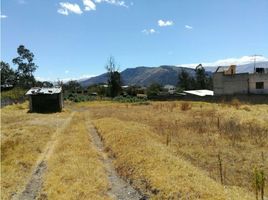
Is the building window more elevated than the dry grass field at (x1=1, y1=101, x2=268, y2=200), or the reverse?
the building window

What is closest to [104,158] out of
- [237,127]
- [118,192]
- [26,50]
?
[118,192]

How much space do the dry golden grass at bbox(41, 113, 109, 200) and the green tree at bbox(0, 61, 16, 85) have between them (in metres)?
107

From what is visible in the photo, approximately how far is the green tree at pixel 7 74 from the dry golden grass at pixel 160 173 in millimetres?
109045

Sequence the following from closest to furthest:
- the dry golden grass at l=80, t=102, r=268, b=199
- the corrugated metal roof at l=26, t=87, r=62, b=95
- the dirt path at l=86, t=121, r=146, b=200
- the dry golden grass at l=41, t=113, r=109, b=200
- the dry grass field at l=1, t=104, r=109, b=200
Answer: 1. the dirt path at l=86, t=121, r=146, b=200
2. the dry golden grass at l=41, t=113, r=109, b=200
3. the dry grass field at l=1, t=104, r=109, b=200
4. the dry golden grass at l=80, t=102, r=268, b=199
5. the corrugated metal roof at l=26, t=87, r=62, b=95

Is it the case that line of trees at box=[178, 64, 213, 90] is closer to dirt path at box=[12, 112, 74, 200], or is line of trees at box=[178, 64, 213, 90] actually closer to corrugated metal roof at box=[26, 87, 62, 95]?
corrugated metal roof at box=[26, 87, 62, 95]

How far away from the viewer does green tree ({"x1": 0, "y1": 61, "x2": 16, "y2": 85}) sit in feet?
400

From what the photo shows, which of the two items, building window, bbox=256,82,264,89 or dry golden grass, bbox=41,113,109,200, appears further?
building window, bbox=256,82,264,89

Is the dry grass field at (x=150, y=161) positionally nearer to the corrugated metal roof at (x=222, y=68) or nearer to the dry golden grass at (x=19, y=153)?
the dry golden grass at (x=19, y=153)

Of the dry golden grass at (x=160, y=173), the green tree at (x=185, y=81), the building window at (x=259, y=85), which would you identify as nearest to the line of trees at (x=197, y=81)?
the green tree at (x=185, y=81)

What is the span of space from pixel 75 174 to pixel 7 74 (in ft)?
375

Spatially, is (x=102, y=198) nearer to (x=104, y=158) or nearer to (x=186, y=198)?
(x=186, y=198)

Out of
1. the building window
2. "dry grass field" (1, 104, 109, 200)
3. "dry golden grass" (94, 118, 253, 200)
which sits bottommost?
"dry grass field" (1, 104, 109, 200)

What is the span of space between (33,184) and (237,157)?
7.66 meters

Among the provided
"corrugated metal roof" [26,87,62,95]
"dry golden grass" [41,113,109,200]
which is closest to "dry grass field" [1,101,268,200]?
"dry golden grass" [41,113,109,200]
